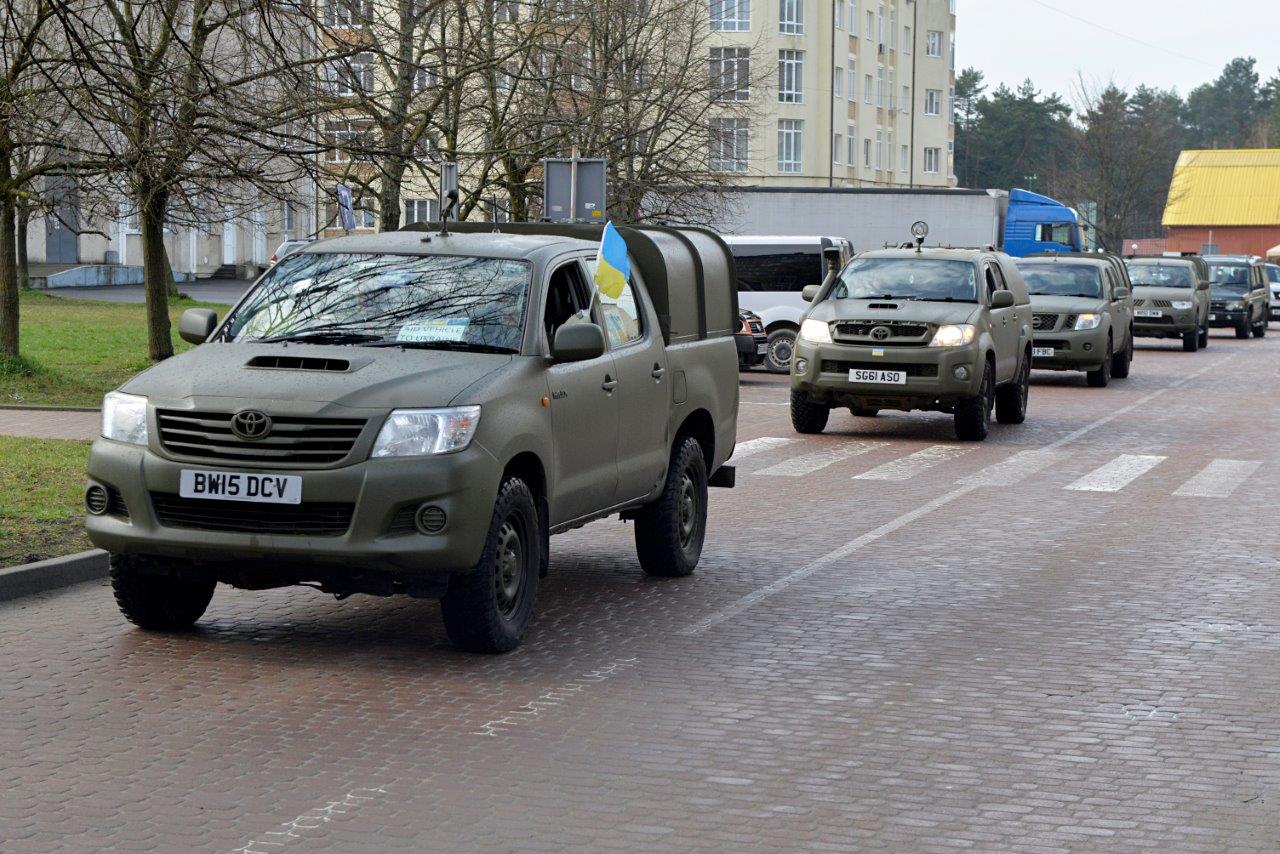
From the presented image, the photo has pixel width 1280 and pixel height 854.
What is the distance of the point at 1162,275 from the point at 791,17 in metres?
44.6

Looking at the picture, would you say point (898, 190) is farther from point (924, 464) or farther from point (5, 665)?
point (5, 665)

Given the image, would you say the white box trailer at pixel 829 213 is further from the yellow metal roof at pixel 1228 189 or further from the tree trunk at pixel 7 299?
the yellow metal roof at pixel 1228 189

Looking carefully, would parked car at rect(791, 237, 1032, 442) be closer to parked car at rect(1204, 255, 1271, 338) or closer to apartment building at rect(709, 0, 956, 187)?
parked car at rect(1204, 255, 1271, 338)

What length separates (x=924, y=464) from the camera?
658 inches

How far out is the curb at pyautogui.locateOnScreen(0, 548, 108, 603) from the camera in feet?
30.7

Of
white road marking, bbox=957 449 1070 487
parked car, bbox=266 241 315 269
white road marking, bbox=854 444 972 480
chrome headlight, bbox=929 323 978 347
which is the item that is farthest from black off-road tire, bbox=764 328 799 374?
white road marking, bbox=957 449 1070 487

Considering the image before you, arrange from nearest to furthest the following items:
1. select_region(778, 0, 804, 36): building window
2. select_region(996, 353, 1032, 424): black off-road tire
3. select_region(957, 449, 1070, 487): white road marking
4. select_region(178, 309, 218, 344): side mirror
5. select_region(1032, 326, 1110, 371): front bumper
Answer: select_region(178, 309, 218, 344): side mirror → select_region(957, 449, 1070, 487): white road marking → select_region(996, 353, 1032, 424): black off-road tire → select_region(1032, 326, 1110, 371): front bumper → select_region(778, 0, 804, 36): building window

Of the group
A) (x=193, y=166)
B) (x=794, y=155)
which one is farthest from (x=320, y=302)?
(x=794, y=155)

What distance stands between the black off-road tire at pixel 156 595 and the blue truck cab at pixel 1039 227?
52.0 m

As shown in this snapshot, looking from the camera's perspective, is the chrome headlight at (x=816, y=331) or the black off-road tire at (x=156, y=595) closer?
the black off-road tire at (x=156, y=595)

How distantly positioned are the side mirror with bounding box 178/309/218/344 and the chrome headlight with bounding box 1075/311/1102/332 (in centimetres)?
2005

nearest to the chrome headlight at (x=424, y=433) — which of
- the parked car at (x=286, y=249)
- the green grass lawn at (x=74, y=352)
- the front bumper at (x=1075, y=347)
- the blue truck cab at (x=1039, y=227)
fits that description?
the parked car at (x=286, y=249)

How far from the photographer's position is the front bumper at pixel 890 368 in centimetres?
1855

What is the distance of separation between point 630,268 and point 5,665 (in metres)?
3.82
